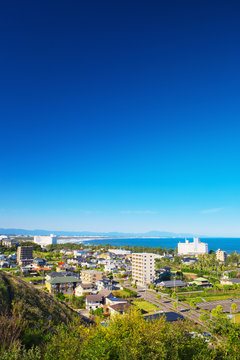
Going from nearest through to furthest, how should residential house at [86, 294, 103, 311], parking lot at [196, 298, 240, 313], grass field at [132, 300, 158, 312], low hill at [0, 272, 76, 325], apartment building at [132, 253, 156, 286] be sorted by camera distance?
1. low hill at [0, 272, 76, 325]
2. grass field at [132, 300, 158, 312]
3. residential house at [86, 294, 103, 311]
4. parking lot at [196, 298, 240, 313]
5. apartment building at [132, 253, 156, 286]

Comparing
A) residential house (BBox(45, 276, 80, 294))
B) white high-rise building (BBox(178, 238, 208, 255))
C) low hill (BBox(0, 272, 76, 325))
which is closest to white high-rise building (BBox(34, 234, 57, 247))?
white high-rise building (BBox(178, 238, 208, 255))

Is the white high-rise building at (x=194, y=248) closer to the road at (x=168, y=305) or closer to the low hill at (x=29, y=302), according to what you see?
the road at (x=168, y=305)

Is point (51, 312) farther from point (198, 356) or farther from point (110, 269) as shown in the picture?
point (110, 269)

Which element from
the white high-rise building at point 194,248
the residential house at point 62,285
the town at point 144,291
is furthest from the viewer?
the white high-rise building at point 194,248

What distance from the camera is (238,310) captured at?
28.3m

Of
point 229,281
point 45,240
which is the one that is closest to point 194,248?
point 45,240

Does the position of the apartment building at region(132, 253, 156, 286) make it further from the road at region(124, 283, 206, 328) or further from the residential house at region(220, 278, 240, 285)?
the residential house at region(220, 278, 240, 285)

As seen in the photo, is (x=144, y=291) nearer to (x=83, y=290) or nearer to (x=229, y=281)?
(x=83, y=290)

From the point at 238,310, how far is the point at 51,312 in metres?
21.3

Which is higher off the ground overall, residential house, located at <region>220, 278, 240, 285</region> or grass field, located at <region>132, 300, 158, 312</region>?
grass field, located at <region>132, 300, 158, 312</region>

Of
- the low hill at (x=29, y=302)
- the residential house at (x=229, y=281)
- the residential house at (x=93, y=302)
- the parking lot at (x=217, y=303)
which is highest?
the low hill at (x=29, y=302)

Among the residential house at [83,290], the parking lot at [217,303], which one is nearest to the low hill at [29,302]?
the residential house at [83,290]

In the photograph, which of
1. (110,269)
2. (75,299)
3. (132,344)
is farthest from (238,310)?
(110,269)

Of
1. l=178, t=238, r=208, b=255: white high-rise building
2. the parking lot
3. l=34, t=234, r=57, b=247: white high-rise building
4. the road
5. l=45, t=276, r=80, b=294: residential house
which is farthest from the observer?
l=34, t=234, r=57, b=247: white high-rise building
